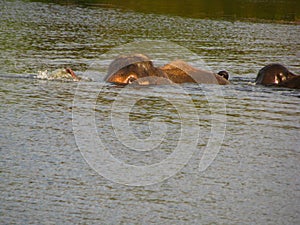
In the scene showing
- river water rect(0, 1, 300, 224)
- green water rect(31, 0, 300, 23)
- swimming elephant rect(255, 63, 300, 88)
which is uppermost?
green water rect(31, 0, 300, 23)

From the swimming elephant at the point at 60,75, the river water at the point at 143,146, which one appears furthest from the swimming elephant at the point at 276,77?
the swimming elephant at the point at 60,75

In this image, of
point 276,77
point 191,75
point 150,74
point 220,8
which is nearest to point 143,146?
point 150,74

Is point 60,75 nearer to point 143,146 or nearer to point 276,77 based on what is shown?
point 276,77

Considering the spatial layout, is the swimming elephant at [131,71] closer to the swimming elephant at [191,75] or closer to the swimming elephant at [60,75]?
the swimming elephant at [191,75]

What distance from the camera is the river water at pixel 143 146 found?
30.2 ft

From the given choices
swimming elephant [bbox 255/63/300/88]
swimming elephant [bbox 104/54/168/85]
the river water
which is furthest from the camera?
swimming elephant [bbox 255/63/300/88]

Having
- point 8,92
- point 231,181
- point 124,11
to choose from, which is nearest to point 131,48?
point 8,92

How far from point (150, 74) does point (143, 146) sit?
6.10 meters

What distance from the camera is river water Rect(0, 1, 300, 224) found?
30.2ft

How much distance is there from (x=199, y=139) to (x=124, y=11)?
26064 mm

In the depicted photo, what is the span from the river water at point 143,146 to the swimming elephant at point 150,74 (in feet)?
1.56

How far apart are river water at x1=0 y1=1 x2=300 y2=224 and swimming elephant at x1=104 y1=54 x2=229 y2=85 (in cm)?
47

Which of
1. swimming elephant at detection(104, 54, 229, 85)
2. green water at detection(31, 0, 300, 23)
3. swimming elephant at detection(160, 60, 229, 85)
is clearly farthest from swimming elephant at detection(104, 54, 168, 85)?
green water at detection(31, 0, 300, 23)

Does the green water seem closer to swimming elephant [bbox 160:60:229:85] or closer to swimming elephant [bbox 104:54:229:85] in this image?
swimming elephant [bbox 160:60:229:85]
